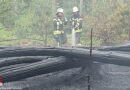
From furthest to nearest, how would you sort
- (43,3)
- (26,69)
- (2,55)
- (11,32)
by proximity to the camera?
(43,3) → (11,32) → (2,55) → (26,69)

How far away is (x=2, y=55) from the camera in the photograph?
2.12 metres

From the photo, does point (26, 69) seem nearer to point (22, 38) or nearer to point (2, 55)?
point (2, 55)

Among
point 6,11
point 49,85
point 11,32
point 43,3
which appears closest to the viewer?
point 49,85

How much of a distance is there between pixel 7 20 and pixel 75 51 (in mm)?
10544

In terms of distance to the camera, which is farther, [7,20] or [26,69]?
[7,20]

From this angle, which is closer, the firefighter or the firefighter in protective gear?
the firefighter

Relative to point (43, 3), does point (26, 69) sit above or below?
below

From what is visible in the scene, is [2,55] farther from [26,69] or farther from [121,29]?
[121,29]

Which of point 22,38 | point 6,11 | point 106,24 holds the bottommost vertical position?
point 22,38

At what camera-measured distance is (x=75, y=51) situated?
196cm

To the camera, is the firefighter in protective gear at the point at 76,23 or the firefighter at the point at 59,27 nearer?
the firefighter at the point at 59,27

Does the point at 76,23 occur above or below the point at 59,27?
above

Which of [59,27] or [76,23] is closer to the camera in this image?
[59,27]

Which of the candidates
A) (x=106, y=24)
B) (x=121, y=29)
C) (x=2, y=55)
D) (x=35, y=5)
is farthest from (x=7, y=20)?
(x=2, y=55)
